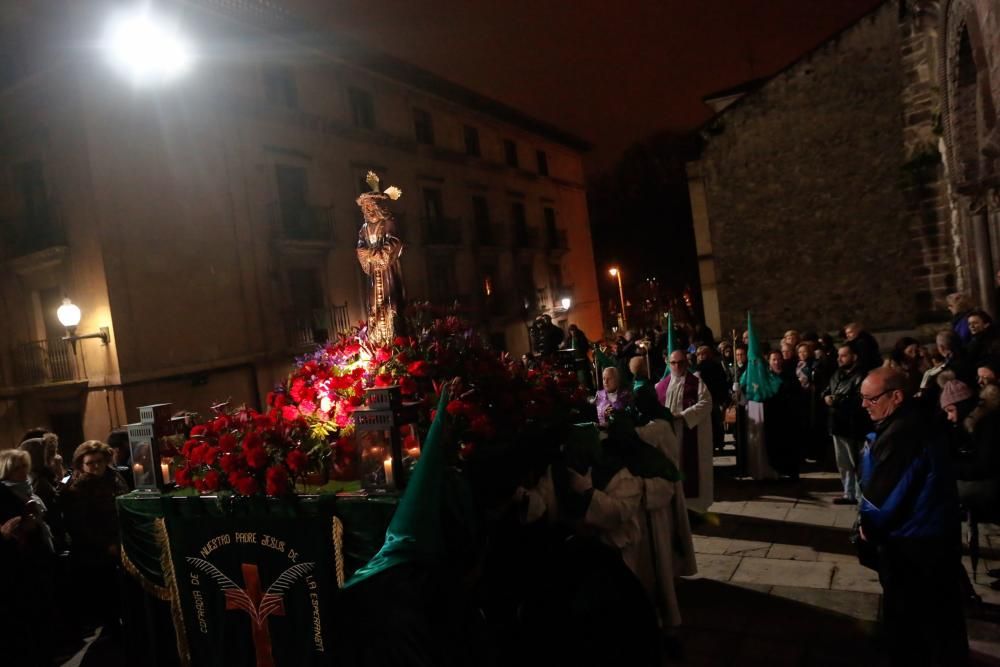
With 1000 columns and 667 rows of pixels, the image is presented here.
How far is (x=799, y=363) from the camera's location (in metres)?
8.48

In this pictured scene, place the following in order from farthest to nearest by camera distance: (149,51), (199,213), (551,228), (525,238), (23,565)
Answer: (551,228) → (525,238) → (199,213) → (149,51) → (23,565)

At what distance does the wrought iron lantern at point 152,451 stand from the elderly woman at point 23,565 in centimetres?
72

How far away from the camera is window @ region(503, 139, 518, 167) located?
28312mm

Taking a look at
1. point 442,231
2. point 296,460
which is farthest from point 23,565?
point 442,231

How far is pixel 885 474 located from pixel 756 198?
49.9 ft

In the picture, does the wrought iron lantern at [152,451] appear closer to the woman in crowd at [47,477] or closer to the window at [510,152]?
the woman in crowd at [47,477]

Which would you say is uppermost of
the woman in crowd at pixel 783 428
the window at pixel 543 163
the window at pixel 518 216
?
the window at pixel 543 163

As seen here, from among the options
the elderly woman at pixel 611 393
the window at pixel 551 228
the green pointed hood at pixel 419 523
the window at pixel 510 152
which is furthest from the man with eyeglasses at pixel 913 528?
the window at pixel 551 228

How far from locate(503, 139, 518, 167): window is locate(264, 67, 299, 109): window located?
1086cm

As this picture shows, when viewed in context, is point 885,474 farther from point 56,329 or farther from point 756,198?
point 56,329

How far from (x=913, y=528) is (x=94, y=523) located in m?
5.70

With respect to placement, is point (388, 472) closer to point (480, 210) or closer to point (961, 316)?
point (961, 316)

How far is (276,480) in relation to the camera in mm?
3957

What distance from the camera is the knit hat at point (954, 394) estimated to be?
A: 5.36 m
